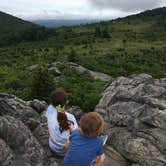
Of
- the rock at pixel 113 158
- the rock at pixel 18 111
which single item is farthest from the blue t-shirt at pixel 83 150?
the rock at pixel 18 111

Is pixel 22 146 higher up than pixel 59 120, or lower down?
lower down

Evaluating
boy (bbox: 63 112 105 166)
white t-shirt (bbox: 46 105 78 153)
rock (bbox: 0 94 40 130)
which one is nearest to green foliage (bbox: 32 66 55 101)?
rock (bbox: 0 94 40 130)

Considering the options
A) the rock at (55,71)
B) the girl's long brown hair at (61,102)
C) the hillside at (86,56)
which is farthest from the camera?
the rock at (55,71)

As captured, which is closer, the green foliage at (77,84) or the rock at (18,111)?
the rock at (18,111)

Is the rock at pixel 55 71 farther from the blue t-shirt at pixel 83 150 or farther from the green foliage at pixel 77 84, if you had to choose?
the blue t-shirt at pixel 83 150

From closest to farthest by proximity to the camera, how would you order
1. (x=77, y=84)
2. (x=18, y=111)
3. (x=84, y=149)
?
1. (x=84, y=149)
2. (x=18, y=111)
3. (x=77, y=84)

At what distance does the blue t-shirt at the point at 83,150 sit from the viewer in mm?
8695

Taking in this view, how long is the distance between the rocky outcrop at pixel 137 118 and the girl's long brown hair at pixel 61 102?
242cm

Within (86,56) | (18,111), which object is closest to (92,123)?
(18,111)

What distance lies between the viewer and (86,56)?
76.4 m

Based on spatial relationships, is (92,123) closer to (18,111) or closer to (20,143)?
(20,143)

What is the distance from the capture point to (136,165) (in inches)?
492

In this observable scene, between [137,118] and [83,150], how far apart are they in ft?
20.3

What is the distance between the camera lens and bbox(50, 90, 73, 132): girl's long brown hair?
11.4 metres
